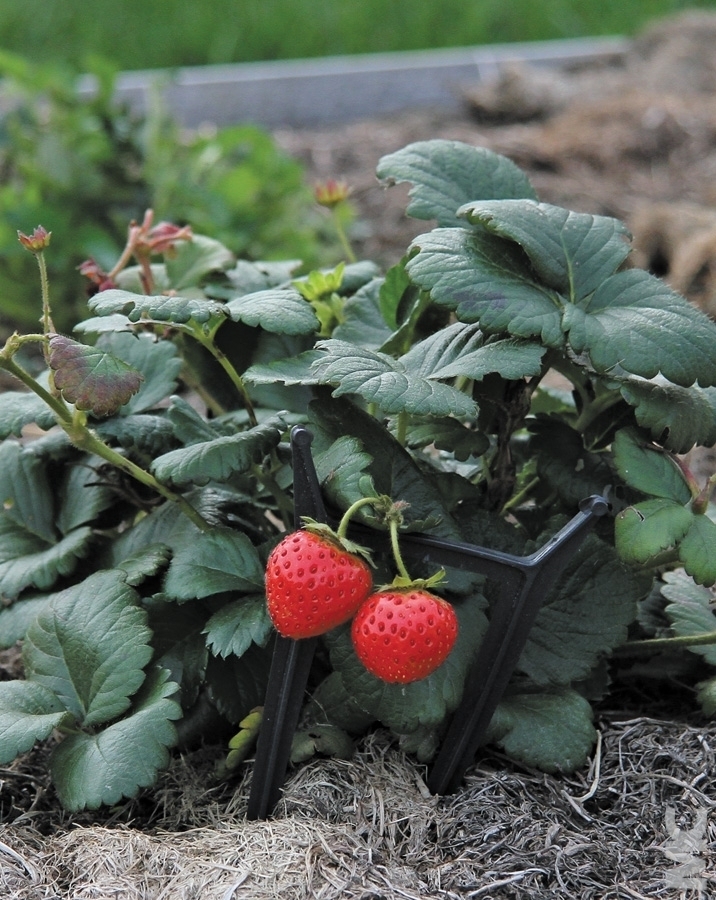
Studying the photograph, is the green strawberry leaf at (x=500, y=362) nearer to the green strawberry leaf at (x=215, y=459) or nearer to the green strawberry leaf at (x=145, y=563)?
the green strawberry leaf at (x=215, y=459)

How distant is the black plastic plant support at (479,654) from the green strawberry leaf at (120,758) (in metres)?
0.12

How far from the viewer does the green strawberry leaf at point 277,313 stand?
120cm

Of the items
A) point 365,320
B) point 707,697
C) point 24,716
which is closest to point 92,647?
point 24,716

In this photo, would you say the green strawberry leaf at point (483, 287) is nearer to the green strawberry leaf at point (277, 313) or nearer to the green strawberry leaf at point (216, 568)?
the green strawberry leaf at point (277, 313)

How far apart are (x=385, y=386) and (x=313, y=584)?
22 cm

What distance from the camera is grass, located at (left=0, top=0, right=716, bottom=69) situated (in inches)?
178

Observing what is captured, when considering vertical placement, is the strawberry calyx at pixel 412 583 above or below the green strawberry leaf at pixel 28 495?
above

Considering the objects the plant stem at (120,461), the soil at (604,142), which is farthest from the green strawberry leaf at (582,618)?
the soil at (604,142)

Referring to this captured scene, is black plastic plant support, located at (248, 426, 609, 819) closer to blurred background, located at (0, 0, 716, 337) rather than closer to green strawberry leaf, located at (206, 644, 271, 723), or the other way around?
green strawberry leaf, located at (206, 644, 271, 723)

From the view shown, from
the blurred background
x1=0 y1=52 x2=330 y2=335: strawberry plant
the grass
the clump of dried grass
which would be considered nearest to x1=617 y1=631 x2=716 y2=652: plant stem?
the clump of dried grass

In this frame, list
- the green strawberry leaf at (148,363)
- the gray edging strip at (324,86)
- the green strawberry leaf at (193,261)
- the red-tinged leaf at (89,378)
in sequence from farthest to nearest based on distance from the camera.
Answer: the gray edging strip at (324,86), the green strawberry leaf at (193,261), the green strawberry leaf at (148,363), the red-tinged leaf at (89,378)

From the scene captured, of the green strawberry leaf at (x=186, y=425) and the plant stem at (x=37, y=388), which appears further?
the green strawberry leaf at (x=186, y=425)

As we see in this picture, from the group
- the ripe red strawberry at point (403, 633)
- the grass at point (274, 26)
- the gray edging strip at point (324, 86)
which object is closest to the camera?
the ripe red strawberry at point (403, 633)

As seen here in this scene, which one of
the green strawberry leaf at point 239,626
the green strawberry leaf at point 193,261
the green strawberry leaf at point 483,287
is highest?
the green strawberry leaf at point 483,287
